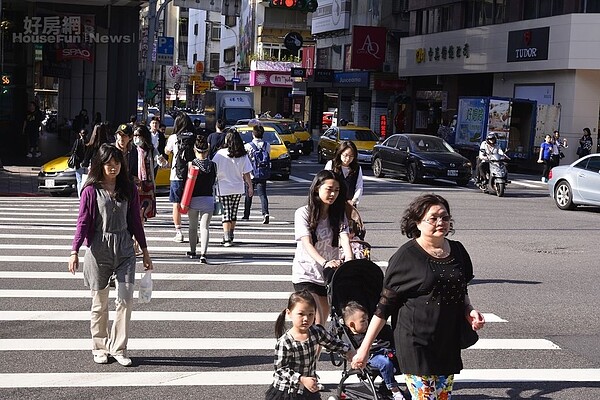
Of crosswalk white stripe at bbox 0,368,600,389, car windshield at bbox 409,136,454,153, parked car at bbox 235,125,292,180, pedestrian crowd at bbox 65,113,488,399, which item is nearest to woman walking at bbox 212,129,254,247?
pedestrian crowd at bbox 65,113,488,399

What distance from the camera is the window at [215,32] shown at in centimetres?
11438

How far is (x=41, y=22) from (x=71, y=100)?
679 centimetres

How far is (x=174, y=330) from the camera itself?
9.23 meters

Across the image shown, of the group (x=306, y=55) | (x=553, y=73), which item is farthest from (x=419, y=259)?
(x=306, y=55)

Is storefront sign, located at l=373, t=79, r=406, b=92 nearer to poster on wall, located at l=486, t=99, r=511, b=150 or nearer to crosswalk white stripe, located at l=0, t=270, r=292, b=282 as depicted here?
poster on wall, located at l=486, t=99, r=511, b=150

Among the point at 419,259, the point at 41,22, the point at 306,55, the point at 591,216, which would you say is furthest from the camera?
the point at 306,55

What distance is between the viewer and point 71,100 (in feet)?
145

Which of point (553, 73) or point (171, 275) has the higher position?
point (553, 73)

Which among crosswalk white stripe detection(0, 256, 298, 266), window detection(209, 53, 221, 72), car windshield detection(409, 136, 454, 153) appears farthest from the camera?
window detection(209, 53, 221, 72)

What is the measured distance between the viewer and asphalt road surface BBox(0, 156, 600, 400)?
24.6 feet

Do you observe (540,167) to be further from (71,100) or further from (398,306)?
(398,306)

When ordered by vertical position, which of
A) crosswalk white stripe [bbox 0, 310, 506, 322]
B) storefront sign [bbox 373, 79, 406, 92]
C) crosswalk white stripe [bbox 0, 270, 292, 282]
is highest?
storefront sign [bbox 373, 79, 406, 92]

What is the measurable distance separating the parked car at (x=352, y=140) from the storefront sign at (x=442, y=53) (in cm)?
1292

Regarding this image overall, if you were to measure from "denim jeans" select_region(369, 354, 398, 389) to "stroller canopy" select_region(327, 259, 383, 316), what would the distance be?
608mm
